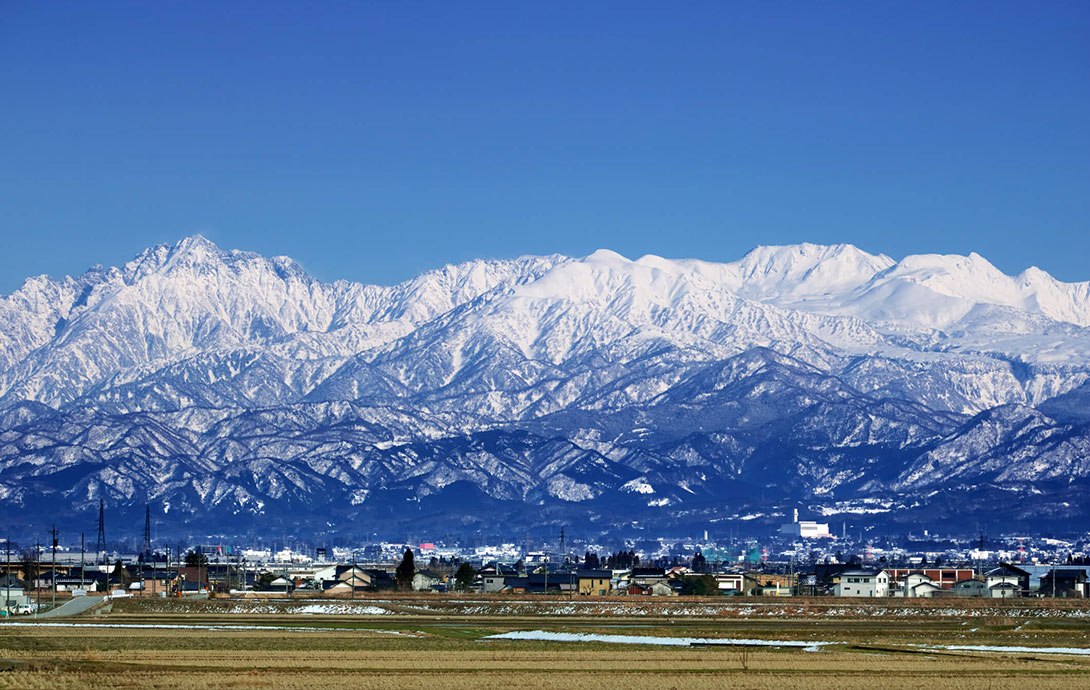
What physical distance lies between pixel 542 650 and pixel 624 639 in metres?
9.55

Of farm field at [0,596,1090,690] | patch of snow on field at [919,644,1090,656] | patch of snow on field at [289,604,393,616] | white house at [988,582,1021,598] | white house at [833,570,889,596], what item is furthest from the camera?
white house at [833,570,889,596]

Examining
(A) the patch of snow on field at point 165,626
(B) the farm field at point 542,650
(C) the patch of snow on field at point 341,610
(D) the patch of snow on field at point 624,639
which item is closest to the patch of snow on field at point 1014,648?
(B) the farm field at point 542,650

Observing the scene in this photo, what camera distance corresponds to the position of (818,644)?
85.1 metres

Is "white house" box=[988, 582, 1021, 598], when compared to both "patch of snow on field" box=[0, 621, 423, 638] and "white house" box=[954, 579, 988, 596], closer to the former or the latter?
"white house" box=[954, 579, 988, 596]

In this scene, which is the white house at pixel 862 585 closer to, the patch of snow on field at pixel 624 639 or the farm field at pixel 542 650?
the farm field at pixel 542 650

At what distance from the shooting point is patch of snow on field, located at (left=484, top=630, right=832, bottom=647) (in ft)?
282

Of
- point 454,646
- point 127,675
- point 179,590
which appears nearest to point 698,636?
point 454,646

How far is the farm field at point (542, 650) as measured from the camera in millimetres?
66438

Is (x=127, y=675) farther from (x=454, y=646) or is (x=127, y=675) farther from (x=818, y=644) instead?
(x=818, y=644)

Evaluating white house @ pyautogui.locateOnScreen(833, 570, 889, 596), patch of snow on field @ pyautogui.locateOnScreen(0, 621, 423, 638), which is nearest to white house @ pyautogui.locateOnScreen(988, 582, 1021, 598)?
white house @ pyautogui.locateOnScreen(833, 570, 889, 596)

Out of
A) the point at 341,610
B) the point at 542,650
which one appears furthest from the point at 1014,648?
the point at 341,610

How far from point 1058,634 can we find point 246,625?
147 ft

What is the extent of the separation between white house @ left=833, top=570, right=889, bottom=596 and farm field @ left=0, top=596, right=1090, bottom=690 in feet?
230

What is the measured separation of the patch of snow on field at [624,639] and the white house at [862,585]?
104445mm
